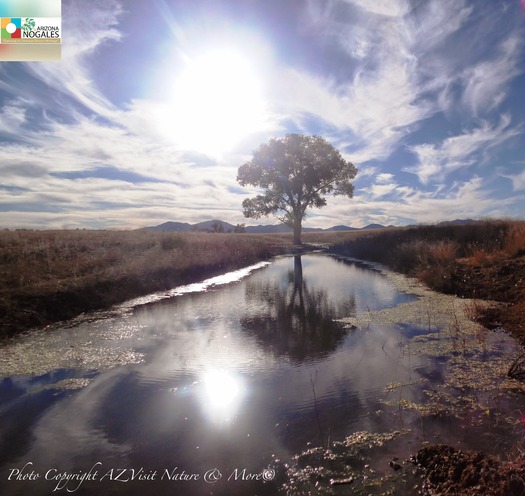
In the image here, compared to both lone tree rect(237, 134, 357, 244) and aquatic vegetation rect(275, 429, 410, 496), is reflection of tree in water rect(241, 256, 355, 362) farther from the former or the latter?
lone tree rect(237, 134, 357, 244)

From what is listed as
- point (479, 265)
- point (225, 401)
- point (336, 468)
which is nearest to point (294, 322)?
point (225, 401)

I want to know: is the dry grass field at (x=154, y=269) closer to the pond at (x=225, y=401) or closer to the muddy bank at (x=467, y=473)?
the pond at (x=225, y=401)

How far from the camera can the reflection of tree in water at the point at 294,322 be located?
293 inches

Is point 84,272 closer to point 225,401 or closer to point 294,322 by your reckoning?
point 294,322

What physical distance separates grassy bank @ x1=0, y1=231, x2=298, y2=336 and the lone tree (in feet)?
69.8

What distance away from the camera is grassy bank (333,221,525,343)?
8.70 meters

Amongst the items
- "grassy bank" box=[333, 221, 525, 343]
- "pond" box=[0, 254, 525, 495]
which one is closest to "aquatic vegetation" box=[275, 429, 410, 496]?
"pond" box=[0, 254, 525, 495]

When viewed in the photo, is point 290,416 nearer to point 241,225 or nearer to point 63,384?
point 63,384

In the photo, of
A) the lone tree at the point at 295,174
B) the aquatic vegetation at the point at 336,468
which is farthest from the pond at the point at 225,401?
the lone tree at the point at 295,174

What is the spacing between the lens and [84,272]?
44.5 feet

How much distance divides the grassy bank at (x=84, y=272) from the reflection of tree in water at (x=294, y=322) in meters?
4.67

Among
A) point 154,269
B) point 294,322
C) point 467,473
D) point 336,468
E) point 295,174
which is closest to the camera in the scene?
point 467,473

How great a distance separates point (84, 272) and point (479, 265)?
1543 centimetres

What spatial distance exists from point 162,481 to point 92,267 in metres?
12.6
